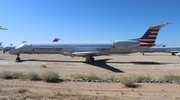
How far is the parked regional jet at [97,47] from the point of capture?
2452cm

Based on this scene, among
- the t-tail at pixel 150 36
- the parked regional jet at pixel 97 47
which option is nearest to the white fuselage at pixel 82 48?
the parked regional jet at pixel 97 47

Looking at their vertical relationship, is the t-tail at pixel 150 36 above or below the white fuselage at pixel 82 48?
above

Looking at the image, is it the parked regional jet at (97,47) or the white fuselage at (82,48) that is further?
the white fuselage at (82,48)

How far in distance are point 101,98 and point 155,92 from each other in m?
3.12

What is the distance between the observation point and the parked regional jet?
80.4 ft

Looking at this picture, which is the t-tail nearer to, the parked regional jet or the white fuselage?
the parked regional jet

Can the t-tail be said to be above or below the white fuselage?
above

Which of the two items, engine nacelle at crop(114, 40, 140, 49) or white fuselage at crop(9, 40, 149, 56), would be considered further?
white fuselage at crop(9, 40, 149, 56)

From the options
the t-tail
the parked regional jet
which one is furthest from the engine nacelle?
the t-tail

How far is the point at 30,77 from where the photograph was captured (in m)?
11.2

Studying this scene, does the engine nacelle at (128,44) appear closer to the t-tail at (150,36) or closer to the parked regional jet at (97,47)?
the parked regional jet at (97,47)

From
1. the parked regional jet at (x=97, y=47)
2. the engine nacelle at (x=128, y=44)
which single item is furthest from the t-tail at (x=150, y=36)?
the engine nacelle at (x=128, y=44)

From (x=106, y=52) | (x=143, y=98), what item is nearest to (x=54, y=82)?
(x=143, y=98)

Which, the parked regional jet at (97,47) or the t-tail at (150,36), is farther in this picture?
the t-tail at (150,36)
